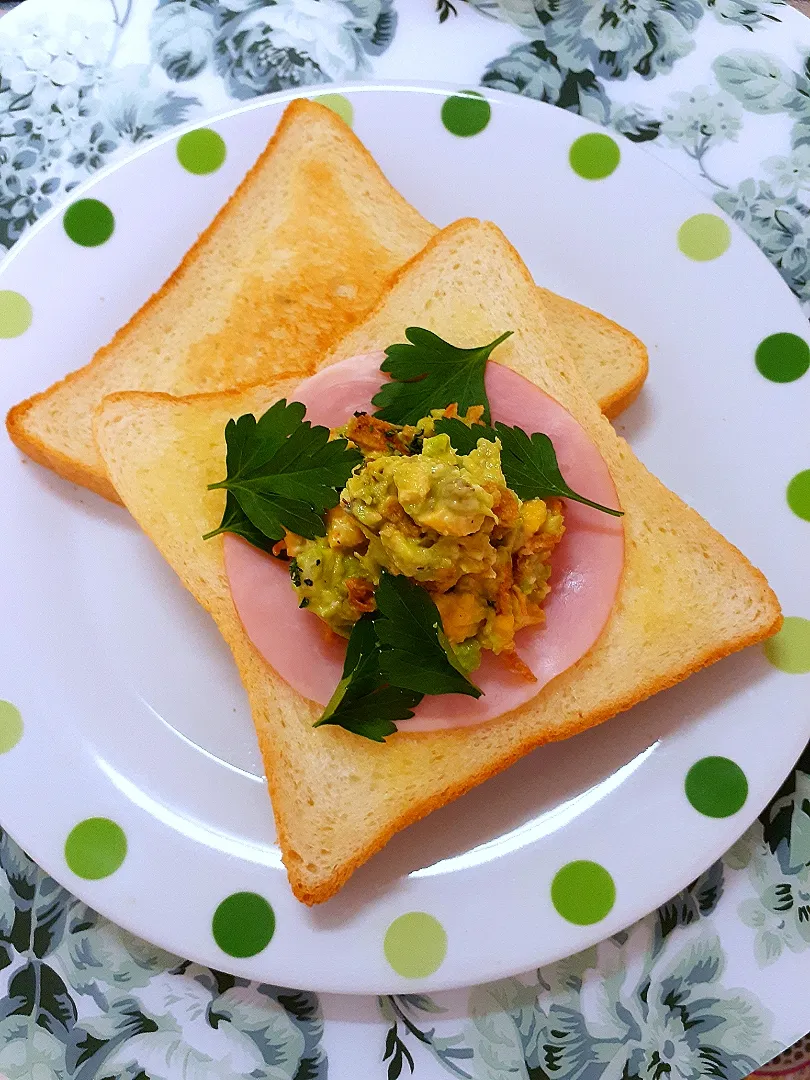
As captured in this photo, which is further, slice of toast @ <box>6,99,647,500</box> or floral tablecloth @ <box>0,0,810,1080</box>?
slice of toast @ <box>6,99,647,500</box>

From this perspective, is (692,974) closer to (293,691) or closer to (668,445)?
(293,691)

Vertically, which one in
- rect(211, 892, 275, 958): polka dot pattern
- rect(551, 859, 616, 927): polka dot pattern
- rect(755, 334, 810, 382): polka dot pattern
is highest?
rect(755, 334, 810, 382): polka dot pattern

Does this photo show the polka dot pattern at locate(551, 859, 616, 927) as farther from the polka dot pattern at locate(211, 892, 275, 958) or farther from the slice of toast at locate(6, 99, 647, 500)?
the slice of toast at locate(6, 99, 647, 500)

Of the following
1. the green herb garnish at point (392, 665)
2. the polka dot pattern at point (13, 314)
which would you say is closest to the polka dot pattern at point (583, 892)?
the green herb garnish at point (392, 665)

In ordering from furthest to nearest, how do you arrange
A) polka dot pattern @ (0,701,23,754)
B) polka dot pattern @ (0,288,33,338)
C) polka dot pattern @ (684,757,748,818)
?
polka dot pattern @ (0,288,33,338)
polka dot pattern @ (0,701,23,754)
polka dot pattern @ (684,757,748,818)

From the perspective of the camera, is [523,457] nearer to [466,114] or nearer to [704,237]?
[704,237]

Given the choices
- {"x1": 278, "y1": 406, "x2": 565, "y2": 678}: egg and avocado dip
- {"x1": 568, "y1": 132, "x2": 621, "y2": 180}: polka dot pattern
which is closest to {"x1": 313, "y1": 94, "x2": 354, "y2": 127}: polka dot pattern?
{"x1": 568, "y1": 132, "x2": 621, "y2": 180}: polka dot pattern
